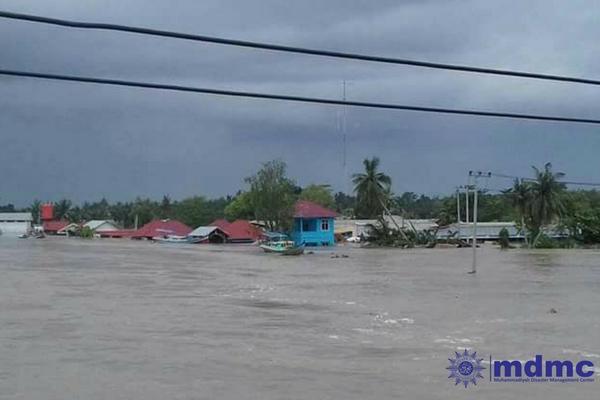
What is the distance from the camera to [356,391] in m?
10.0

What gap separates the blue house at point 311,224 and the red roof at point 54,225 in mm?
66648

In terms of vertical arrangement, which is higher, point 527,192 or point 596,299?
point 527,192

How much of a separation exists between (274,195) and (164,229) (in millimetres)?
37082

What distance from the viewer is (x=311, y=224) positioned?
7381 centimetres

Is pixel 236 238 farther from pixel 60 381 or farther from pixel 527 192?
pixel 60 381

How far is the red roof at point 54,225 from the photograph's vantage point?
421 ft

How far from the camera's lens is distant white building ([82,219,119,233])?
118688 mm

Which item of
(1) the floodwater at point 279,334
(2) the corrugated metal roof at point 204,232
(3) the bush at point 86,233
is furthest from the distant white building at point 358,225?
(1) the floodwater at point 279,334

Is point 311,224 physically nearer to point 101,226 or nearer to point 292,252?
point 292,252

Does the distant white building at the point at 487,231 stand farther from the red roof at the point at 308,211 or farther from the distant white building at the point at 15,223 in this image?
the distant white building at the point at 15,223

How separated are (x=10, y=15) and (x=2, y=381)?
7331 mm

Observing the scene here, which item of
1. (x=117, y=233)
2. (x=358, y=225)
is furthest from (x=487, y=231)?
(x=117, y=233)

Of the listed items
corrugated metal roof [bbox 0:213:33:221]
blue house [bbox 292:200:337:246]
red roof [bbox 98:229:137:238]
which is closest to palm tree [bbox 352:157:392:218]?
blue house [bbox 292:200:337:246]

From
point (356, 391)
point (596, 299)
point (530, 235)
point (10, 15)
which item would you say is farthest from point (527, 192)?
point (10, 15)
